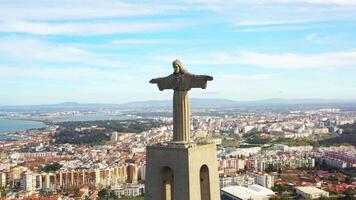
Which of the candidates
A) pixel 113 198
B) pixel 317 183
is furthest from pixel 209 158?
pixel 317 183

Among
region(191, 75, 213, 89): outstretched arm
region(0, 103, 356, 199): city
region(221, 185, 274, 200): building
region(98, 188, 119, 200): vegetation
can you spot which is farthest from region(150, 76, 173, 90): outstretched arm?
region(98, 188, 119, 200): vegetation

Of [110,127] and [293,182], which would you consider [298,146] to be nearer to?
[293,182]

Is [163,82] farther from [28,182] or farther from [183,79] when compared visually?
[28,182]

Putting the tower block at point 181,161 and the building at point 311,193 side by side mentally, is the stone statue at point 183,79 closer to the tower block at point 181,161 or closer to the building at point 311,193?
the tower block at point 181,161

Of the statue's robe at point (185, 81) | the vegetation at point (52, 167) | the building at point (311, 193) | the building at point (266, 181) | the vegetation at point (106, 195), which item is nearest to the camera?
the statue's robe at point (185, 81)

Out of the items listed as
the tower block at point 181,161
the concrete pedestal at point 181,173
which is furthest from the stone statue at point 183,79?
the concrete pedestal at point 181,173

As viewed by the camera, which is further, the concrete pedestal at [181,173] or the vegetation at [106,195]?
the vegetation at [106,195]

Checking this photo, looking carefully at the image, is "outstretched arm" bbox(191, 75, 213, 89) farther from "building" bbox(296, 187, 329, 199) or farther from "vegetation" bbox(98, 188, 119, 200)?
"vegetation" bbox(98, 188, 119, 200)
